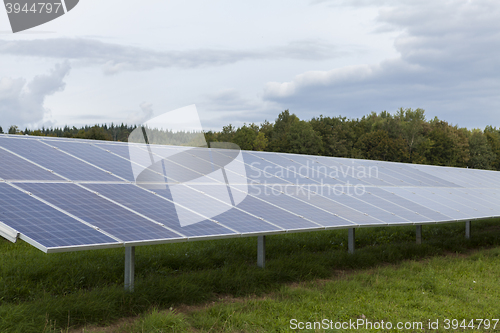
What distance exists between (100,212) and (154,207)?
4.79 feet

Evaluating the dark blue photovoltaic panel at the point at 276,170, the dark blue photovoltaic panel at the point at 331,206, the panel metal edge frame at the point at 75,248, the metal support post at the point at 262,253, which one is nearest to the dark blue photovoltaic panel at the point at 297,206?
the dark blue photovoltaic panel at the point at 331,206

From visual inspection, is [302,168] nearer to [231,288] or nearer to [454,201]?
[454,201]

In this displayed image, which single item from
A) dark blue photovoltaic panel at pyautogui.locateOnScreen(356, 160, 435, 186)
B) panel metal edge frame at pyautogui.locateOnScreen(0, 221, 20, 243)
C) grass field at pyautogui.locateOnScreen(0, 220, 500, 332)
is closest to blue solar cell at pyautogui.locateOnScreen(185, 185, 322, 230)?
grass field at pyautogui.locateOnScreen(0, 220, 500, 332)

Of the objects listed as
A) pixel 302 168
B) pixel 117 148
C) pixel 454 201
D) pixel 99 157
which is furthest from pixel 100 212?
pixel 454 201

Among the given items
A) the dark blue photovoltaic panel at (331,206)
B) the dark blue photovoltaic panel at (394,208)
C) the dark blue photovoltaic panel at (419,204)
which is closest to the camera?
the dark blue photovoltaic panel at (331,206)

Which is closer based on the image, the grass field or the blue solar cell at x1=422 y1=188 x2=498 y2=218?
the grass field

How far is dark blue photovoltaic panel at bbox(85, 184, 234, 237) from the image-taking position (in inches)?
378

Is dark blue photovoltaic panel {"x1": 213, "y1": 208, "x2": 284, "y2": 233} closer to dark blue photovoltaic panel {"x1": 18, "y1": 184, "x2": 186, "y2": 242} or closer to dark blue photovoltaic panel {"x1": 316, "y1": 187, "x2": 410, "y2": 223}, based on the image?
dark blue photovoltaic panel {"x1": 18, "y1": 184, "x2": 186, "y2": 242}

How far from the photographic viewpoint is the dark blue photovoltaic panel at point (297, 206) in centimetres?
1241

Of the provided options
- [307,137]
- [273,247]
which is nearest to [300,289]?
[273,247]

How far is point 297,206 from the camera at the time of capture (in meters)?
13.5

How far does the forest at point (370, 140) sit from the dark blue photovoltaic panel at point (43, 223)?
261 ft

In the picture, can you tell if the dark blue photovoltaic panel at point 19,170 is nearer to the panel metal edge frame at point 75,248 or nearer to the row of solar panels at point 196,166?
the row of solar panels at point 196,166

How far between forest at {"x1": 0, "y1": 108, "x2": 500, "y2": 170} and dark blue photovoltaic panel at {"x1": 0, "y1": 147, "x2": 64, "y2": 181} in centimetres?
7732
